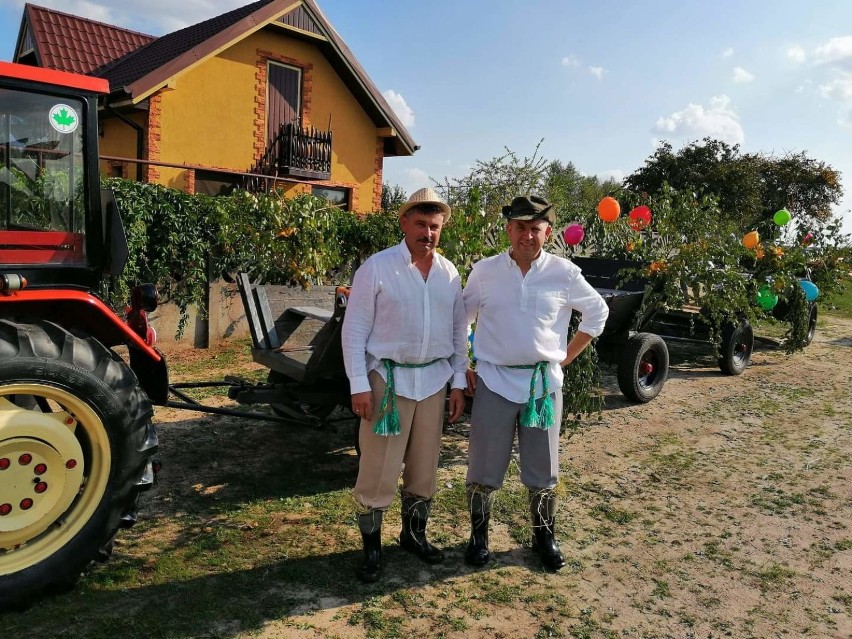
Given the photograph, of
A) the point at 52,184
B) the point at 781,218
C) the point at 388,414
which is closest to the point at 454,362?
the point at 388,414

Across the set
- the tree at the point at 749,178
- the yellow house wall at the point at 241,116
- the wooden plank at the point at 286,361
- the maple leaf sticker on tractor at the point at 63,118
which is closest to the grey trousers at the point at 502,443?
the wooden plank at the point at 286,361

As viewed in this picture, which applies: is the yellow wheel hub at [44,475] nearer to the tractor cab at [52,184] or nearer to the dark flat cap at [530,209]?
the tractor cab at [52,184]

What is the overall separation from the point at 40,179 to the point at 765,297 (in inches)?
317

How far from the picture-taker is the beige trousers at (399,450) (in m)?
3.13

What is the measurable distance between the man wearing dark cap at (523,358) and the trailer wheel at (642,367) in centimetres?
338

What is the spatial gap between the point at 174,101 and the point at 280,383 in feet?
34.1

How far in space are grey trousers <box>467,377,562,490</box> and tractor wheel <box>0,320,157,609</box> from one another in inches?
58.1

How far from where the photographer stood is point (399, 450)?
3.15m

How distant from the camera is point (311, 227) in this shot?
7.34 m

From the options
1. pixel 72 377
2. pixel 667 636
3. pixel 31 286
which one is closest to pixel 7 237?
pixel 31 286

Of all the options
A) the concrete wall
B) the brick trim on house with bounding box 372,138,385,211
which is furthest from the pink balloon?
the brick trim on house with bounding box 372,138,385,211

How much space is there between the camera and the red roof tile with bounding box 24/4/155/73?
14688 millimetres

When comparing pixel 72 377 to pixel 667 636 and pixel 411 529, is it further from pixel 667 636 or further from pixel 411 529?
pixel 667 636

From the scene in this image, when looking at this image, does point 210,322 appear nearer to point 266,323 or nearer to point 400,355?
point 266,323
